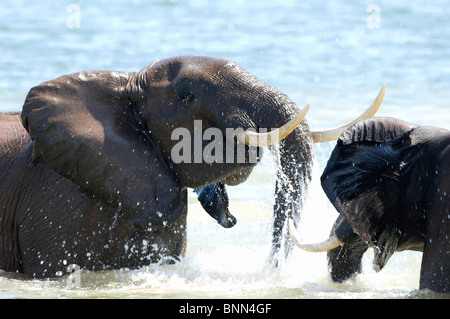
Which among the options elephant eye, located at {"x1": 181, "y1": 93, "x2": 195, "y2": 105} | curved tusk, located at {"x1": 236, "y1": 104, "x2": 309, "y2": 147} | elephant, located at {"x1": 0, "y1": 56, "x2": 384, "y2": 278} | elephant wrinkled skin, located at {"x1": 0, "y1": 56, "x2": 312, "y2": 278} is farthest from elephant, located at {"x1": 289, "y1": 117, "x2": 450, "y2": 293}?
elephant eye, located at {"x1": 181, "y1": 93, "x2": 195, "y2": 105}

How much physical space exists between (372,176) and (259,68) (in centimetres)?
1686

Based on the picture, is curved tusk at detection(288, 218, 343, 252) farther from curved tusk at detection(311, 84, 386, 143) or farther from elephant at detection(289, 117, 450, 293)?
curved tusk at detection(311, 84, 386, 143)

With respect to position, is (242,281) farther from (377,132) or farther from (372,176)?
(377,132)

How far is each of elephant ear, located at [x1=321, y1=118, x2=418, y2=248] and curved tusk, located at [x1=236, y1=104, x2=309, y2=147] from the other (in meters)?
0.58

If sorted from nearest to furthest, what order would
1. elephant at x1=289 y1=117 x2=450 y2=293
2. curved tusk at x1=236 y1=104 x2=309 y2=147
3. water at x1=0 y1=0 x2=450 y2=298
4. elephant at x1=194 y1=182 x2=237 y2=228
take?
1. elephant at x1=289 y1=117 x2=450 y2=293
2. curved tusk at x1=236 y1=104 x2=309 y2=147
3. water at x1=0 y1=0 x2=450 y2=298
4. elephant at x1=194 y1=182 x2=237 y2=228

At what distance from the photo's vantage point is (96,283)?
26.8ft

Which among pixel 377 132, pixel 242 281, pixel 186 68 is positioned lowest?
pixel 242 281

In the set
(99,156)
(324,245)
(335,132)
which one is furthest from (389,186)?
(99,156)

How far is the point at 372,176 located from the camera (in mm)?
6938

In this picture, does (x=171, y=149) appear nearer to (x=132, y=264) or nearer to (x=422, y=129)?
(x=132, y=264)

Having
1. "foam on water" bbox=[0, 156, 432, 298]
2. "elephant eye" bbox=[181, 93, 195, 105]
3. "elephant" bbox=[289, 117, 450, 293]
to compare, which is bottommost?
"foam on water" bbox=[0, 156, 432, 298]

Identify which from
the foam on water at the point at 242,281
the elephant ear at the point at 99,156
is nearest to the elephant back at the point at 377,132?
the foam on water at the point at 242,281

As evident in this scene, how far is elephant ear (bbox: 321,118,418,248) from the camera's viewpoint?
6.89 m

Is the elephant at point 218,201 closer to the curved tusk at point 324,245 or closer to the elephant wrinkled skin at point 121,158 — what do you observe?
the elephant wrinkled skin at point 121,158
